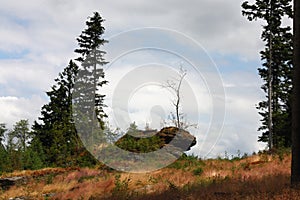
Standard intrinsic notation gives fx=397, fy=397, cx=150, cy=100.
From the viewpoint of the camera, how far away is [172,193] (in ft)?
34.2

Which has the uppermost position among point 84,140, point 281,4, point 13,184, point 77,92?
point 281,4

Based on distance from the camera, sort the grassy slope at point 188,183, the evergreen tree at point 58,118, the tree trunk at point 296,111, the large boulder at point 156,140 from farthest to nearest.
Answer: the evergreen tree at point 58,118 < the large boulder at point 156,140 < the tree trunk at point 296,111 < the grassy slope at point 188,183

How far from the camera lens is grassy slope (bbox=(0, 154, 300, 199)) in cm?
952

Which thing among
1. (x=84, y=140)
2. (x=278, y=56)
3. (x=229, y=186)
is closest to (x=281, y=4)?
(x=278, y=56)

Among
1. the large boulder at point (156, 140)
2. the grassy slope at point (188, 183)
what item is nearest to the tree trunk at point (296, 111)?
the grassy slope at point (188, 183)

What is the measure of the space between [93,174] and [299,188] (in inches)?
573

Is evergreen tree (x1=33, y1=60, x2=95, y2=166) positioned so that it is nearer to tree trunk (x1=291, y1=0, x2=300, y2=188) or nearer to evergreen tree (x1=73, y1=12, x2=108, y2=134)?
evergreen tree (x1=73, y1=12, x2=108, y2=134)

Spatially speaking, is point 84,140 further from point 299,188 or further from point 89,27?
point 299,188

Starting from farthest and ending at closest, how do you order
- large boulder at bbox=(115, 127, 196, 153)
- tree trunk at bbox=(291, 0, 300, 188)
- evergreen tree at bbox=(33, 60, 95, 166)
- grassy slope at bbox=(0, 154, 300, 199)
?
evergreen tree at bbox=(33, 60, 95, 166), large boulder at bbox=(115, 127, 196, 153), tree trunk at bbox=(291, 0, 300, 188), grassy slope at bbox=(0, 154, 300, 199)

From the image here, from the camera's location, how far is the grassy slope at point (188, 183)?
9.52 meters

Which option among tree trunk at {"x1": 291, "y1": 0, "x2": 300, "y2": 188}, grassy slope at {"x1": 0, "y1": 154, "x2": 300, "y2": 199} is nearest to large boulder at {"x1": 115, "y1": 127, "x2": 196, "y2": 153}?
grassy slope at {"x1": 0, "y1": 154, "x2": 300, "y2": 199}

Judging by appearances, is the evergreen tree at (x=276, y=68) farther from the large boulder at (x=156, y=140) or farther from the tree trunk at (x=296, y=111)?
the tree trunk at (x=296, y=111)

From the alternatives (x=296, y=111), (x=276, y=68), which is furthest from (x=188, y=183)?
(x=276, y=68)

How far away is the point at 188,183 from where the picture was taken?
12.4 meters
